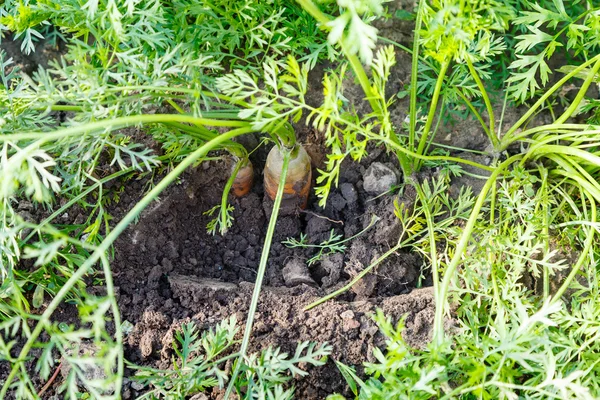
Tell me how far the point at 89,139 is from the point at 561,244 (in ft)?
3.99

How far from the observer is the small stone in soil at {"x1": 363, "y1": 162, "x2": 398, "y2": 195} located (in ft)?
5.53

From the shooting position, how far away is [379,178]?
5.55 feet

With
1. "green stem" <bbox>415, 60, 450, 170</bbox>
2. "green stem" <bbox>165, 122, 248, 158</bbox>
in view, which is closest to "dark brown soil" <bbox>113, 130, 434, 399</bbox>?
"green stem" <bbox>165, 122, 248, 158</bbox>

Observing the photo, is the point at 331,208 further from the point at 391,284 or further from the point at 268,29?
the point at 268,29

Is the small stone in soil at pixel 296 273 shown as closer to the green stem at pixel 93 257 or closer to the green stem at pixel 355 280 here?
the green stem at pixel 355 280

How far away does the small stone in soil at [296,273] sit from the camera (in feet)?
5.27

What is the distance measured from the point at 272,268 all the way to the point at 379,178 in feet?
1.31

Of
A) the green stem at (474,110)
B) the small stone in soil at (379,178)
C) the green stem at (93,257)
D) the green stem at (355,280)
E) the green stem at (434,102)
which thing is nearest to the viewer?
the green stem at (93,257)

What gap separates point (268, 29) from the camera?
5.15ft

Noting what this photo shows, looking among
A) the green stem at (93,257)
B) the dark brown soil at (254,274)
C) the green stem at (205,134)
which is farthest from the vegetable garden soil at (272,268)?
the green stem at (93,257)

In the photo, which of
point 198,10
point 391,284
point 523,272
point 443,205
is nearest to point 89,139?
point 198,10

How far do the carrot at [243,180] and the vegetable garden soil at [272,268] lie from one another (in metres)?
0.03

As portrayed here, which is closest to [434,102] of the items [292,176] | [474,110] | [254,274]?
[474,110]

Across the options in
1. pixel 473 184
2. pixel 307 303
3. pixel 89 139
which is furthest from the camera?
pixel 473 184
